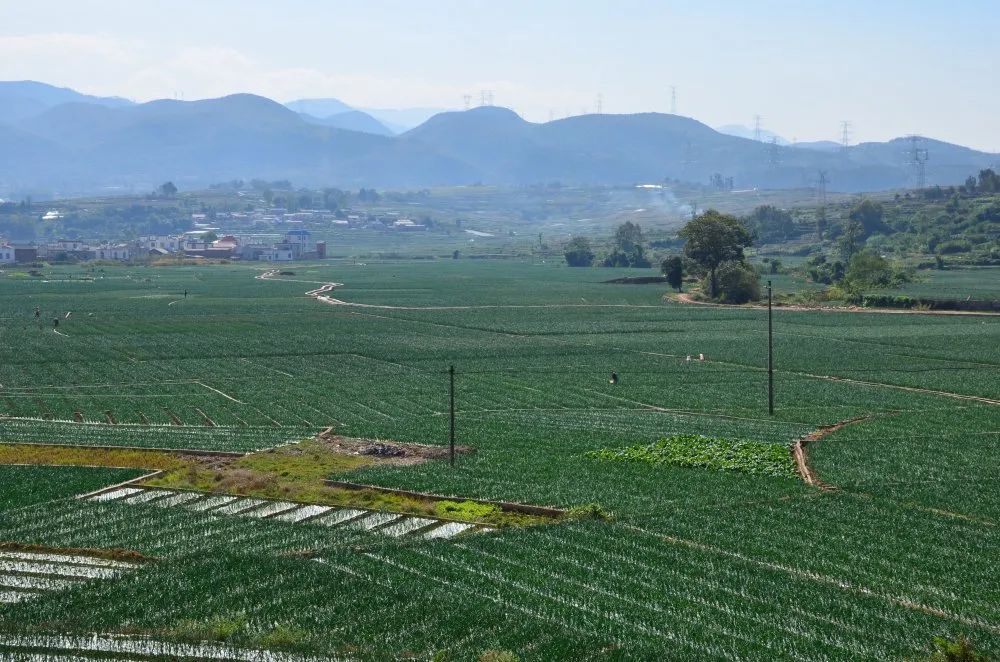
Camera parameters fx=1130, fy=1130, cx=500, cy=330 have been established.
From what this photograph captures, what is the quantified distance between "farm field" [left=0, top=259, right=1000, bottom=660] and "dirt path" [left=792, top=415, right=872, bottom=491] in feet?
1.18

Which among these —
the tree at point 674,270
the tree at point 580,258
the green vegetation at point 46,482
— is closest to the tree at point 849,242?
the tree at point 674,270

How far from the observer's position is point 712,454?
3988 cm

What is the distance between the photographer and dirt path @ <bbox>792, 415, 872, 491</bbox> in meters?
35.8

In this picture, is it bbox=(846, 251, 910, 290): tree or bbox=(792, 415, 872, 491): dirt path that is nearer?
bbox=(792, 415, 872, 491): dirt path

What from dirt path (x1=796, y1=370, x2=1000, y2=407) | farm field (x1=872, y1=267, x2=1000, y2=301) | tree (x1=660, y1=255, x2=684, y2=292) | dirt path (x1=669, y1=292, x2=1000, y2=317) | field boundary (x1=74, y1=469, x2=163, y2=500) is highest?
tree (x1=660, y1=255, x2=684, y2=292)

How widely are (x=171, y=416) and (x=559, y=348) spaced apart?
100 ft

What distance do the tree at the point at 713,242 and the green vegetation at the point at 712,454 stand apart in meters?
75.1

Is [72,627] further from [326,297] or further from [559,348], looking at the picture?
[326,297]

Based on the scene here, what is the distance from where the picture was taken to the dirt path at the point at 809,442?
117ft

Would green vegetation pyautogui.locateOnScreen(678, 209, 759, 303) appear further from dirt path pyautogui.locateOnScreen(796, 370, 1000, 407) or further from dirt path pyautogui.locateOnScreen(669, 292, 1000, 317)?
dirt path pyautogui.locateOnScreen(796, 370, 1000, 407)

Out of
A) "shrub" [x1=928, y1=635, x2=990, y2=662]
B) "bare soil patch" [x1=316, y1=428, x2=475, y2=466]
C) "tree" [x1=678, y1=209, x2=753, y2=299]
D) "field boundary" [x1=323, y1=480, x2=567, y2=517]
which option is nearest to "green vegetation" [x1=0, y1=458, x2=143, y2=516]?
"field boundary" [x1=323, y1=480, x2=567, y2=517]

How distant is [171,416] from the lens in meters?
51.4

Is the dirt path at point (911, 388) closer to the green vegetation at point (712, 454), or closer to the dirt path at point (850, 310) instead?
the green vegetation at point (712, 454)

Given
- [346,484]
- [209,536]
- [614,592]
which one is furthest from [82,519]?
[614,592]
